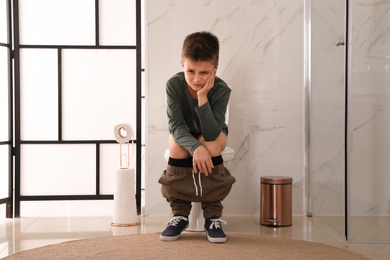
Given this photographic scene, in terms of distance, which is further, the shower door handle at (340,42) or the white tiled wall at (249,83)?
the white tiled wall at (249,83)

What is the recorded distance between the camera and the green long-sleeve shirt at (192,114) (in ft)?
6.70

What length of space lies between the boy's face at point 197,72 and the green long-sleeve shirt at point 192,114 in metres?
0.09

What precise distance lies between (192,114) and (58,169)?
1.23m

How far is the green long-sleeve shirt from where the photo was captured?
2.04m

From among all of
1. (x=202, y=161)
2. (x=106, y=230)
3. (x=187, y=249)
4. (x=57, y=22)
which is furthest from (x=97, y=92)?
(x=187, y=249)

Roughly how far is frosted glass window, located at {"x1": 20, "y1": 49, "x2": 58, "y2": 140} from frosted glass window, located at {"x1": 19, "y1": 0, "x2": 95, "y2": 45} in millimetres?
94

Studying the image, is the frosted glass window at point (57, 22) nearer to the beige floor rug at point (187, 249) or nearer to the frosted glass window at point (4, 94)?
the frosted glass window at point (4, 94)

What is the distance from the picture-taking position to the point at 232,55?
2918mm

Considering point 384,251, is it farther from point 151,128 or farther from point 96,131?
point 96,131

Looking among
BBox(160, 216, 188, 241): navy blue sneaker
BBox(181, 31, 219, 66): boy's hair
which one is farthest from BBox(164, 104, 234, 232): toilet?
BBox(181, 31, 219, 66): boy's hair

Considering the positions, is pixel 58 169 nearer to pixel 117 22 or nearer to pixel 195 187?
pixel 117 22

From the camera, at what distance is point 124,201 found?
103 inches

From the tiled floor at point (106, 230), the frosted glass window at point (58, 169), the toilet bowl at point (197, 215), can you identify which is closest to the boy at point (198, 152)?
Result: the toilet bowl at point (197, 215)

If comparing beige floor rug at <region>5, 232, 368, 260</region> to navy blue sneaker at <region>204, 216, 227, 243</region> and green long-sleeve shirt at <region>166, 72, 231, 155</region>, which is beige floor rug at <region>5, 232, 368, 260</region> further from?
green long-sleeve shirt at <region>166, 72, 231, 155</region>
